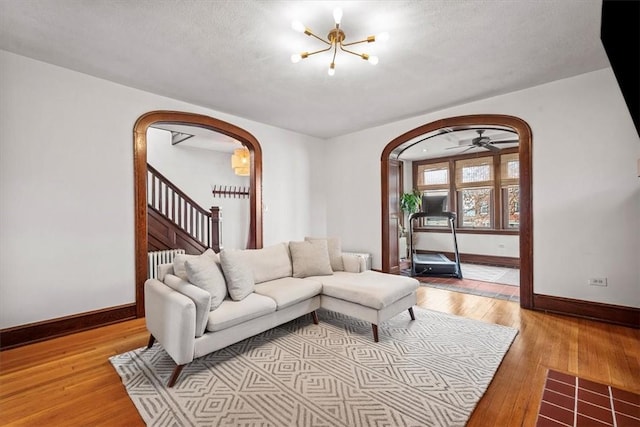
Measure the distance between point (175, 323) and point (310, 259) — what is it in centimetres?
175

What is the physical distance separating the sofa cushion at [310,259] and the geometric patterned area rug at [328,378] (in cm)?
69

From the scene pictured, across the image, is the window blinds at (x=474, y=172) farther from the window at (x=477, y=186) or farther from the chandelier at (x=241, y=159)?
the chandelier at (x=241, y=159)

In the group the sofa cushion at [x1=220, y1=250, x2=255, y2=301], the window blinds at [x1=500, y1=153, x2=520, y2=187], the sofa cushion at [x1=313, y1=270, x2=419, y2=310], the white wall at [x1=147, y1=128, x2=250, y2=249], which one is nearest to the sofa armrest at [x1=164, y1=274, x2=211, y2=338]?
the sofa cushion at [x1=220, y1=250, x2=255, y2=301]

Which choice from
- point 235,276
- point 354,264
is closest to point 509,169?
point 354,264

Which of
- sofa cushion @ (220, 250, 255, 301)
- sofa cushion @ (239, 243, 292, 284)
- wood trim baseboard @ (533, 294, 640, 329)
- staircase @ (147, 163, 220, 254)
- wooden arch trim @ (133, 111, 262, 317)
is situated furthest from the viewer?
staircase @ (147, 163, 220, 254)

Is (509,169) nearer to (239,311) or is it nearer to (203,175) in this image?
(239,311)

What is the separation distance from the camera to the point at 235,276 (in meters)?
2.71

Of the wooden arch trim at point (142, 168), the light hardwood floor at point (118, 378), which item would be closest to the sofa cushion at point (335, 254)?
the light hardwood floor at point (118, 378)

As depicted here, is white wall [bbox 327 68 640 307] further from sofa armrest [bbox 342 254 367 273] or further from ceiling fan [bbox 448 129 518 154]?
sofa armrest [bbox 342 254 367 273]

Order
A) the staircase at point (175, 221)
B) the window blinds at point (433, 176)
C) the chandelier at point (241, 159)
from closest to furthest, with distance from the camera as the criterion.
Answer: the staircase at point (175, 221)
the chandelier at point (241, 159)
the window blinds at point (433, 176)

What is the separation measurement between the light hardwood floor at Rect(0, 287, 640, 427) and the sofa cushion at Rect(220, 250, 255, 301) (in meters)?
1.03

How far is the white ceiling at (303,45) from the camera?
217 centimetres

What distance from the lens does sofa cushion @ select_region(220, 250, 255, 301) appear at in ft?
8.79

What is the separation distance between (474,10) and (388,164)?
3028 mm
